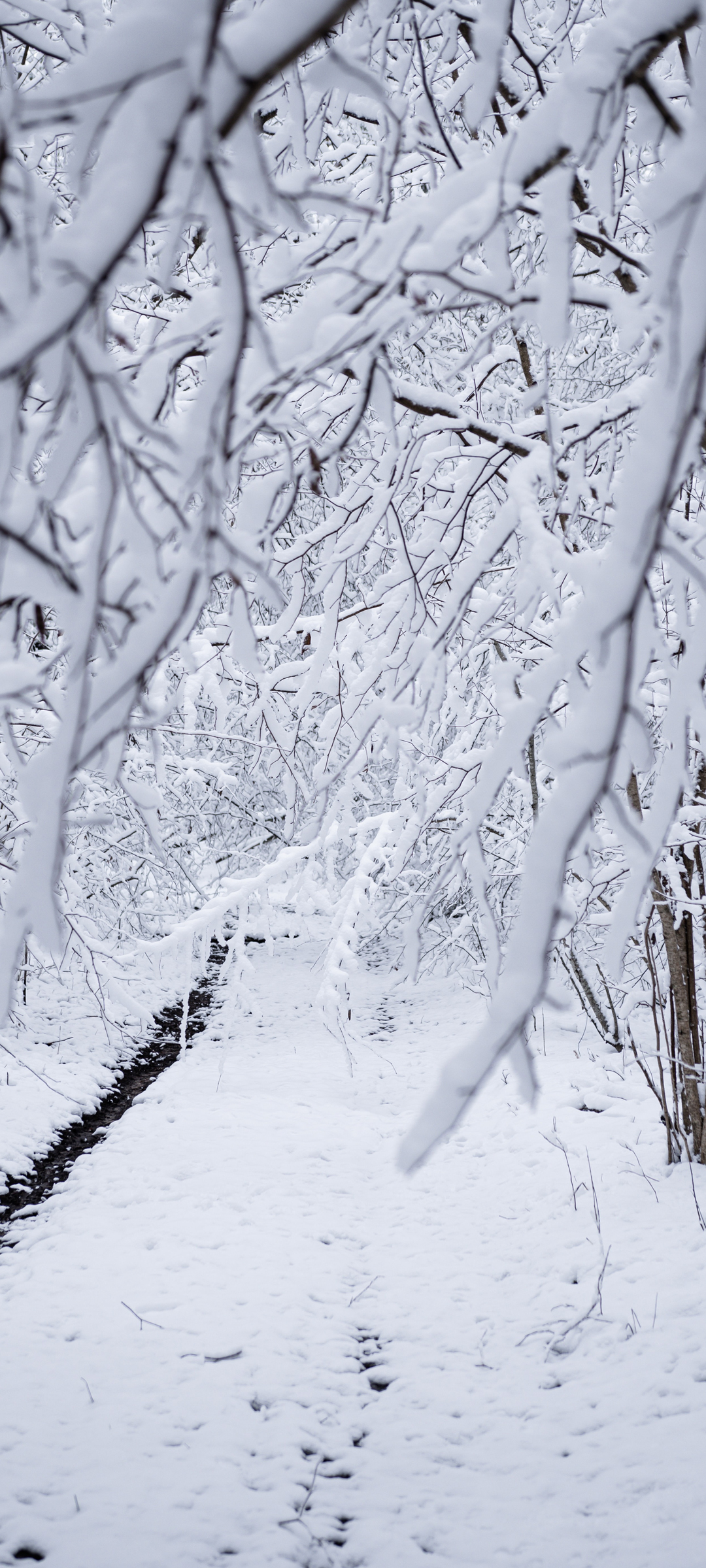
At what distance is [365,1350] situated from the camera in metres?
4.23

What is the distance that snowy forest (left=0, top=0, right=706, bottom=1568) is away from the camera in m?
0.96

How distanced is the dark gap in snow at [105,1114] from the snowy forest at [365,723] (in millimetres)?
63

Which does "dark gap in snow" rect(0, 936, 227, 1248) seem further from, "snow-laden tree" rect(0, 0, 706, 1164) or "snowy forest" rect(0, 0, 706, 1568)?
"snow-laden tree" rect(0, 0, 706, 1164)

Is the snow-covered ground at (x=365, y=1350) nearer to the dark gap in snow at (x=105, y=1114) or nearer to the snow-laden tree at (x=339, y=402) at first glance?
the dark gap in snow at (x=105, y=1114)

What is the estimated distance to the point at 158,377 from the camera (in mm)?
1443

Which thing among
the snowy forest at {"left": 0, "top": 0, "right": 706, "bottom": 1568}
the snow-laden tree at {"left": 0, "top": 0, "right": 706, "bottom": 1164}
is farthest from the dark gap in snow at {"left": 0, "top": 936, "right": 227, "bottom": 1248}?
the snow-laden tree at {"left": 0, "top": 0, "right": 706, "bottom": 1164}

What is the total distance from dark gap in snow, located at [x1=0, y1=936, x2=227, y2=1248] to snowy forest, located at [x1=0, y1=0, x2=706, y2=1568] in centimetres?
6

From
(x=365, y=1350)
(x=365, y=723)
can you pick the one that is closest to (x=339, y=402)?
(x=365, y=723)

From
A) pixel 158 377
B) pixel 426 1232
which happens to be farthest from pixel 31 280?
pixel 426 1232

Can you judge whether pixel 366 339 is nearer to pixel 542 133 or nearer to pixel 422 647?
pixel 542 133

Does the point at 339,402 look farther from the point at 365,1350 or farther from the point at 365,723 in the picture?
the point at 365,1350

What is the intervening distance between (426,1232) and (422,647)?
13.8ft

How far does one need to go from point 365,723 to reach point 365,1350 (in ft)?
10.9

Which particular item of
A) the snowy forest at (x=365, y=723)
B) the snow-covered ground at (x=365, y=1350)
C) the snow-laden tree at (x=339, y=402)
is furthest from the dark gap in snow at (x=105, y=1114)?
the snow-laden tree at (x=339, y=402)
